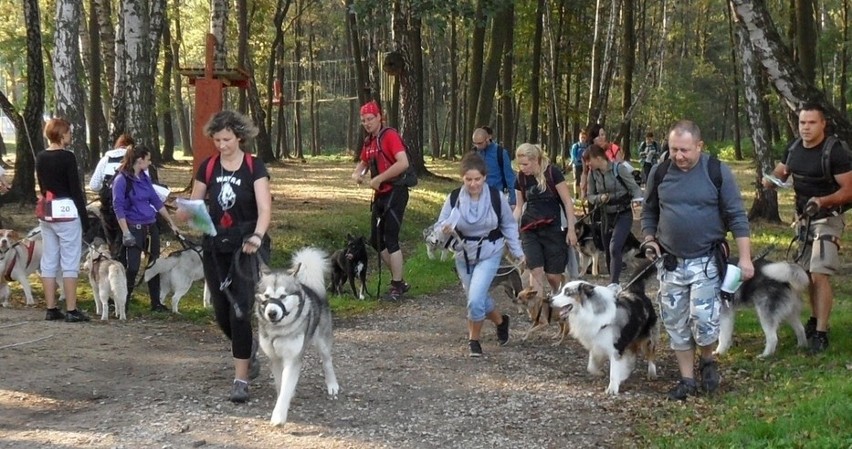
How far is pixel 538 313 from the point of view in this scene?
9.02m

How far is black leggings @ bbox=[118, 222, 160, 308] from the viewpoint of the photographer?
9523mm

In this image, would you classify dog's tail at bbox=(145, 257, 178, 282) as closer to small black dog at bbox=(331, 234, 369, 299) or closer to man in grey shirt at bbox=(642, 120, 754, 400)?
small black dog at bbox=(331, 234, 369, 299)

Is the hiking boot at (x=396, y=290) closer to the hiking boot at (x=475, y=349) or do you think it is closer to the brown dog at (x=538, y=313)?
the brown dog at (x=538, y=313)

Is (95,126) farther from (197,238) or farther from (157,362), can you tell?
(157,362)

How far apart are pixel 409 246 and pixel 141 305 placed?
20.4 feet

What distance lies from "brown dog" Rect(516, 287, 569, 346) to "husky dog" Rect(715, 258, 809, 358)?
166 centimetres

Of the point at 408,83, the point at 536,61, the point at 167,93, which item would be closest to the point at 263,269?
the point at 408,83

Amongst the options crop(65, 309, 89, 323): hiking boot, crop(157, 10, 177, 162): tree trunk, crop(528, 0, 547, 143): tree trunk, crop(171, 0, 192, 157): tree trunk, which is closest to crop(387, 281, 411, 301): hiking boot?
crop(65, 309, 89, 323): hiking boot

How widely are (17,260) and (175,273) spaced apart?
189 centimetres

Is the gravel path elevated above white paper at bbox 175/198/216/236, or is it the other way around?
white paper at bbox 175/198/216/236

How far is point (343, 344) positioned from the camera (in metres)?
8.52

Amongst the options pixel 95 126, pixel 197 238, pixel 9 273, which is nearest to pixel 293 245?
pixel 197 238

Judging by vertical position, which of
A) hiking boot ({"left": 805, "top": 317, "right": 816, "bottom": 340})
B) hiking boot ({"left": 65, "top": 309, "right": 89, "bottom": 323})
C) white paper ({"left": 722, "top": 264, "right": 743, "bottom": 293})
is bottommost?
hiking boot ({"left": 65, "top": 309, "right": 89, "bottom": 323})

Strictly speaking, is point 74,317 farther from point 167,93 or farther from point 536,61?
point 167,93
